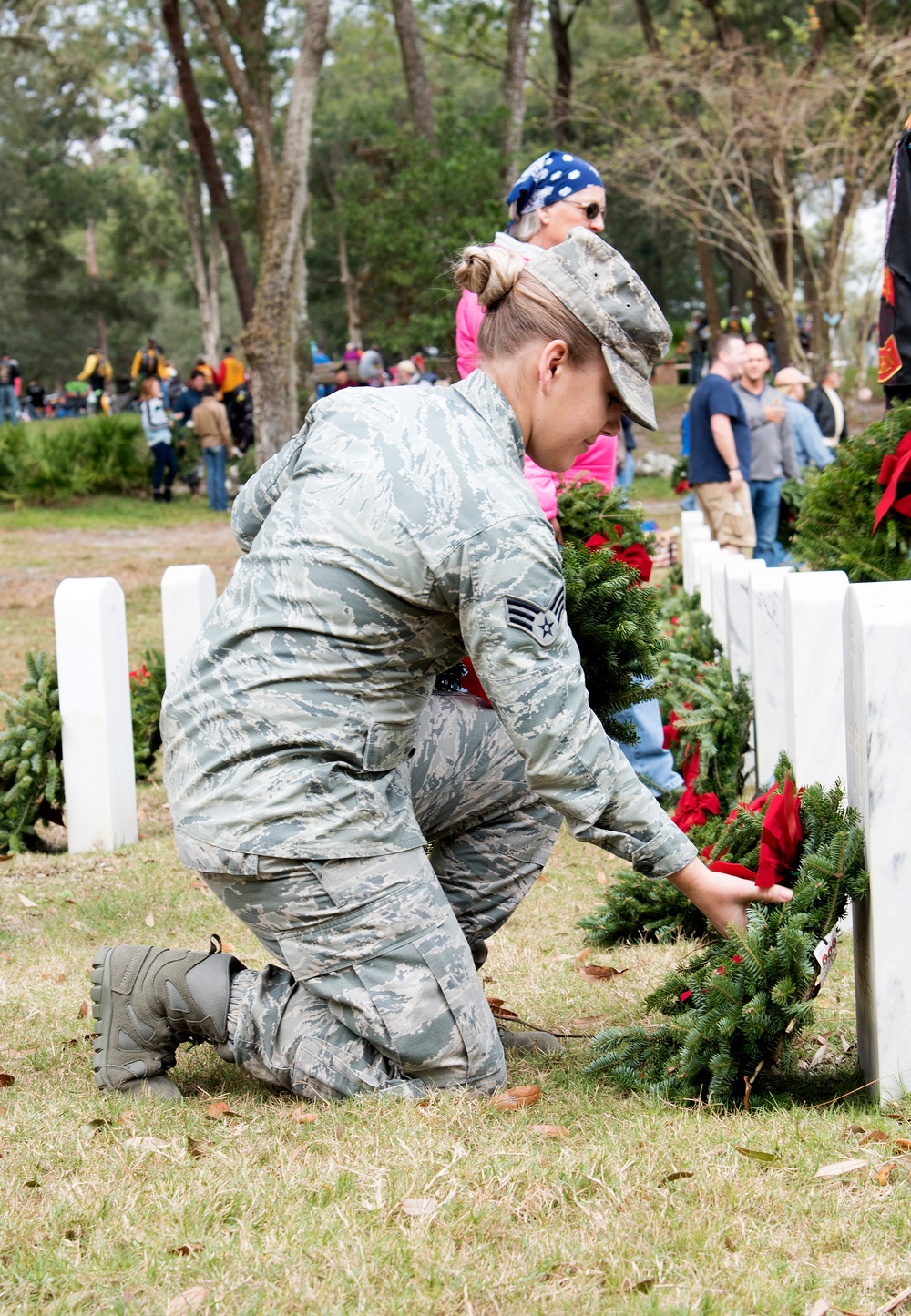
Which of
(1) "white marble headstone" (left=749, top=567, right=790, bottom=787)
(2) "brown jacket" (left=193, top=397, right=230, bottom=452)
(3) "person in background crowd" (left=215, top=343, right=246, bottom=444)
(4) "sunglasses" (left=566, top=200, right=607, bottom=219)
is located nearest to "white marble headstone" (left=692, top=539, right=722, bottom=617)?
(1) "white marble headstone" (left=749, top=567, right=790, bottom=787)

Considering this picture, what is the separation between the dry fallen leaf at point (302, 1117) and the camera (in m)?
2.71

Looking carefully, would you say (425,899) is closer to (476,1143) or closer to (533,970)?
(476,1143)

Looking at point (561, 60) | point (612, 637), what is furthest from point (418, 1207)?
point (561, 60)

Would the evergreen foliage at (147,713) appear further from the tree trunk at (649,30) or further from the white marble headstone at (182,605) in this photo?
the tree trunk at (649,30)

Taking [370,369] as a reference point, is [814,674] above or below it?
below

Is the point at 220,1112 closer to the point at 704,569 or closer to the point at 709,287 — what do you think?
the point at 704,569

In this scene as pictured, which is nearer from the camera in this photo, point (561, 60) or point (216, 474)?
point (216, 474)

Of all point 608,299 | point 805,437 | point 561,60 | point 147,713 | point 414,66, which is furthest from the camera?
point 561,60

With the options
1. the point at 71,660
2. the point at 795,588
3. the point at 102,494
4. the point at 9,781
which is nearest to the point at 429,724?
the point at 795,588

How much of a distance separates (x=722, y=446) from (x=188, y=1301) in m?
8.28

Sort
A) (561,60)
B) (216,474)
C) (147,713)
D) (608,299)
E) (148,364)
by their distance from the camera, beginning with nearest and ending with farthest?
(608,299) < (147,713) < (216,474) < (148,364) < (561,60)

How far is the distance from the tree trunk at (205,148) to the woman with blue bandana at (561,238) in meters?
15.6

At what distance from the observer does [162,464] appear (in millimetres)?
20031

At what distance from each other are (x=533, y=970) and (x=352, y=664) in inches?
61.7
